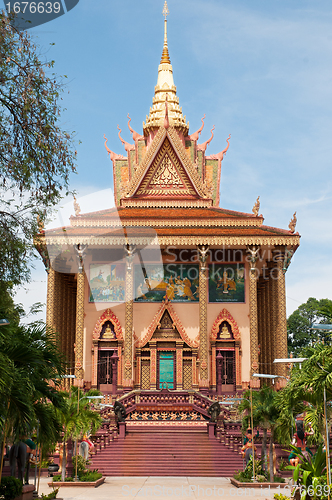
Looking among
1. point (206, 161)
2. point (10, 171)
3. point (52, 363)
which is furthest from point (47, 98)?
point (206, 161)

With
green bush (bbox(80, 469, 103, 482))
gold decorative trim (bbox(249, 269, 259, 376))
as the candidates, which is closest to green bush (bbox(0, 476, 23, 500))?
green bush (bbox(80, 469, 103, 482))

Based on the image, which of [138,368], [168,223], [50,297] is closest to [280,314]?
[168,223]

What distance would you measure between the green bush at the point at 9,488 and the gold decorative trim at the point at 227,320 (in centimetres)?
1900

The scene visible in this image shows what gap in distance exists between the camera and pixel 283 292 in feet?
97.9

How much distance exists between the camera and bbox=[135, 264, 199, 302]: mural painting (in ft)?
103

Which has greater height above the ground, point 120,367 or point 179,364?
point 179,364

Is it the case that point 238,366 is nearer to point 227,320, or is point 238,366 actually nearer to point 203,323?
point 227,320

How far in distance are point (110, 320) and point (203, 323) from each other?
4.67 meters

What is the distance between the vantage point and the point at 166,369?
3041cm

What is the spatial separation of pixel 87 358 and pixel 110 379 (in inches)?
61.6

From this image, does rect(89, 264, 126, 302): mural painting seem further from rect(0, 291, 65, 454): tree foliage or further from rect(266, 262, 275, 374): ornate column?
rect(0, 291, 65, 454): tree foliage

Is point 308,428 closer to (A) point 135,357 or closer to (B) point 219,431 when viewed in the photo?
(B) point 219,431

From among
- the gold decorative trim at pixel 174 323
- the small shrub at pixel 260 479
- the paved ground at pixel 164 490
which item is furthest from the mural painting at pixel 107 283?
the small shrub at pixel 260 479

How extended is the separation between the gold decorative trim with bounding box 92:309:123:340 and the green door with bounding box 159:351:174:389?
228cm
